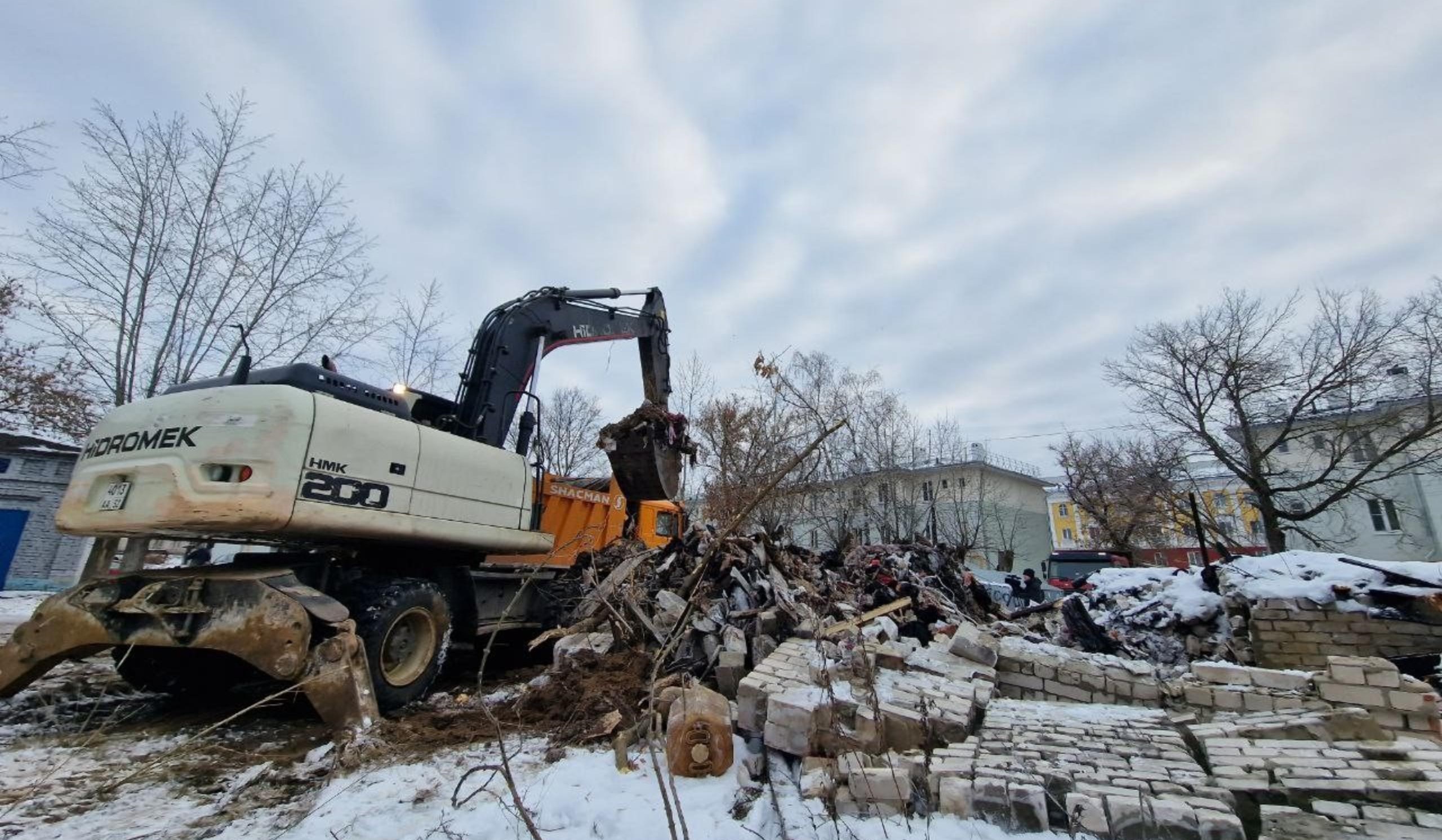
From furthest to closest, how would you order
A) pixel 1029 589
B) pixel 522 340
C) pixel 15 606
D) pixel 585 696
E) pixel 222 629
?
pixel 1029 589, pixel 15 606, pixel 522 340, pixel 585 696, pixel 222 629

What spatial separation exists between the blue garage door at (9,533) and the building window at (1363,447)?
3411cm

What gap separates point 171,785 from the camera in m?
3.57

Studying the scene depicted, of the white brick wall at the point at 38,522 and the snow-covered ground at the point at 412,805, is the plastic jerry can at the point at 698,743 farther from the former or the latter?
the white brick wall at the point at 38,522

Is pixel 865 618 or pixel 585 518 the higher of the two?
→ pixel 585 518

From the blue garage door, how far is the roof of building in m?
1.49

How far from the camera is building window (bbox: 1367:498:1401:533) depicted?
23.8 m

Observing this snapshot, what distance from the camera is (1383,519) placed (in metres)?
24.6

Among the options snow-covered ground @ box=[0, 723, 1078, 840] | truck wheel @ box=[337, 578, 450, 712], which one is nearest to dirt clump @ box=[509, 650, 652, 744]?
snow-covered ground @ box=[0, 723, 1078, 840]

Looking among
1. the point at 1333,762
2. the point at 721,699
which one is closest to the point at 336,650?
the point at 721,699

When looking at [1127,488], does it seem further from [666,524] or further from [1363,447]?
[666,524]

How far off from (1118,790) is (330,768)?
14.0ft

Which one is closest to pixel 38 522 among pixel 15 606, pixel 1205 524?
pixel 15 606

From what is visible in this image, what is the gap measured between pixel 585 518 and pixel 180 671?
13.6ft

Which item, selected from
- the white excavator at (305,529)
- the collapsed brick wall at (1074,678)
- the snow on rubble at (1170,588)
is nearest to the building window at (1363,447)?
the snow on rubble at (1170,588)
